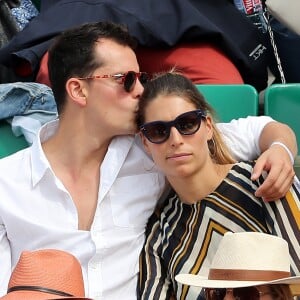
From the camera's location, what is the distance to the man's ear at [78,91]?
6.26ft

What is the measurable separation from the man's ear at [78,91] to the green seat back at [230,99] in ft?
1.71

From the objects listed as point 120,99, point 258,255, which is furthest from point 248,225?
point 120,99

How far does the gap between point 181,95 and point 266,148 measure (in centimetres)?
28

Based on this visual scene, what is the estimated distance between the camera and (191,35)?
246 centimetres

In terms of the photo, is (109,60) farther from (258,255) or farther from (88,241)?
(258,255)

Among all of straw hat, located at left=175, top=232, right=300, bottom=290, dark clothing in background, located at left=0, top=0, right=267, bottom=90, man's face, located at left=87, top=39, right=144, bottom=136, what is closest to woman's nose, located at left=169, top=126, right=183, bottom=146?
man's face, located at left=87, top=39, right=144, bottom=136

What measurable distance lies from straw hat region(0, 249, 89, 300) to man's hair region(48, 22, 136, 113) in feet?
2.43

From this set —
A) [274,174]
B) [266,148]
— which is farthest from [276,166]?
[266,148]

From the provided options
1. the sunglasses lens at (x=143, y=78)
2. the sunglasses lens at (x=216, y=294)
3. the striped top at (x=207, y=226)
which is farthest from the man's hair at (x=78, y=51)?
the sunglasses lens at (x=216, y=294)

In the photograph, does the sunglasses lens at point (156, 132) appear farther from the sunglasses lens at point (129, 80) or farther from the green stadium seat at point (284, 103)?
the green stadium seat at point (284, 103)

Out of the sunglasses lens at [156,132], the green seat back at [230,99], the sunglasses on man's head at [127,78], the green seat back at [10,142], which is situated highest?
the sunglasses lens at [156,132]

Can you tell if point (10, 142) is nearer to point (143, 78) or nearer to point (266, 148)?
point (143, 78)

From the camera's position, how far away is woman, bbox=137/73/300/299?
1627 millimetres

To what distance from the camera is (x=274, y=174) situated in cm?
158
